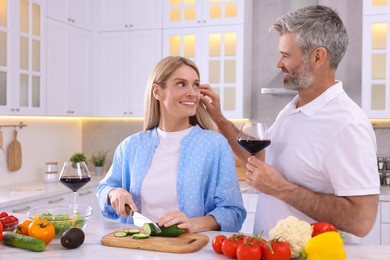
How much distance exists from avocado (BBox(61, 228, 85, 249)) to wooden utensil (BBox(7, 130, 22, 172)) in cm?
306

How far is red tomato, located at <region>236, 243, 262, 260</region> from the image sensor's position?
4.76ft

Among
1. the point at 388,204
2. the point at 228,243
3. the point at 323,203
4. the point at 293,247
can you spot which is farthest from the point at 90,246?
the point at 388,204

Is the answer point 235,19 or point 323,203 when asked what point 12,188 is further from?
point 323,203

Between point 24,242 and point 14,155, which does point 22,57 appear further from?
point 24,242

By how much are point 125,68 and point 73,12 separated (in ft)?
2.46

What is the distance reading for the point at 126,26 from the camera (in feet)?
16.9

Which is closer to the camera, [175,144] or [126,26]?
[175,144]

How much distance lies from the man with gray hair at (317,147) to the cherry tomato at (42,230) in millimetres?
773

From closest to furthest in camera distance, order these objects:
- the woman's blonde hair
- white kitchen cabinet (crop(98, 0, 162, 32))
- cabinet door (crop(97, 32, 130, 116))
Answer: the woman's blonde hair → white kitchen cabinet (crop(98, 0, 162, 32)) → cabinet door (crop(97, 32, 130, 116))

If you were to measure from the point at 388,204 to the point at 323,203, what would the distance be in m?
2.39

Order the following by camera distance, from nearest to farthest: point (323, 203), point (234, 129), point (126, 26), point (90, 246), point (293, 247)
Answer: point (293, 247), point (90, 246), point (323, 203), point (234, 129), point (126, 26)

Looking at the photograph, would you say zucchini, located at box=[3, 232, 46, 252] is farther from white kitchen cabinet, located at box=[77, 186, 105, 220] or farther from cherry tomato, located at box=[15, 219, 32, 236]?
white kitchen cabinet, located at box=[77, 186, 105, 220]

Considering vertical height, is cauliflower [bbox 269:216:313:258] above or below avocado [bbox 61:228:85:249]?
above

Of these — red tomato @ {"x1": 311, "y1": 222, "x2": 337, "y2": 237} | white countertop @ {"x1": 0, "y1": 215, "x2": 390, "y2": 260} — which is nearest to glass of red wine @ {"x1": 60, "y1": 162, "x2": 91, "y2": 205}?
white countertop @ {"x1": 0, "y1": 215, "x2": 390, "y2": 260}
